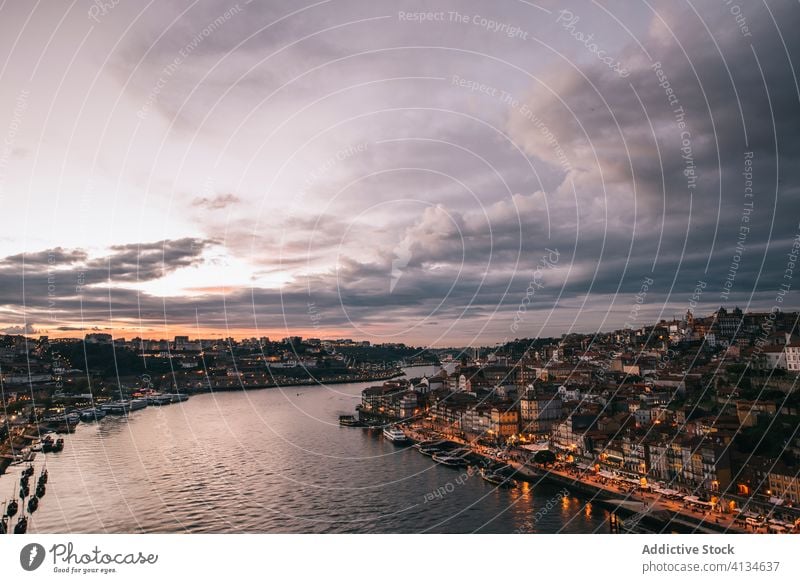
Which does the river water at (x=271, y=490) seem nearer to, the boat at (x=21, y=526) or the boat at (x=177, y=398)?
the boat at (x=21, y=526)

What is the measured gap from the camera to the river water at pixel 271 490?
7410mm

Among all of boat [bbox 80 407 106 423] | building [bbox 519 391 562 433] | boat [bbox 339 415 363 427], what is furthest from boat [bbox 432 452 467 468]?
boat [bbox 80 407 106 423]

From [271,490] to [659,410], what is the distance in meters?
9.16

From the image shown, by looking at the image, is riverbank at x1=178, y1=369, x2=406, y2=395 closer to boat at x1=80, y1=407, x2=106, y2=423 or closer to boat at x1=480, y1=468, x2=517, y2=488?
boat at x1=80, y1=407, x2=106, y2=423

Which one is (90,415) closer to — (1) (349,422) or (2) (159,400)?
(2) (159,400)

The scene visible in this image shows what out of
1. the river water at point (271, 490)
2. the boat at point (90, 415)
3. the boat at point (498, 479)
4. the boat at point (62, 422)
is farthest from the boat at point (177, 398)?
the boat at point (498, 479)

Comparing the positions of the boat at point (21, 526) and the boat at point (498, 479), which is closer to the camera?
the boat at point (21, 526)

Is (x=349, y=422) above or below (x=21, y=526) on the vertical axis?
below

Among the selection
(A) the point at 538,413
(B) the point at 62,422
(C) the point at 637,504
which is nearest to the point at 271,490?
(C) the point at 637,504

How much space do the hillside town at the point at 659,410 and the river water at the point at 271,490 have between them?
1.99 metres

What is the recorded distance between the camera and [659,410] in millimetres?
12859

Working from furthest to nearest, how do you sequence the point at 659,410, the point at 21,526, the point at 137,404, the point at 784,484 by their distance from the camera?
the point at 137,404
the point at 659,410
the point at 784,484
the point at 21,526
